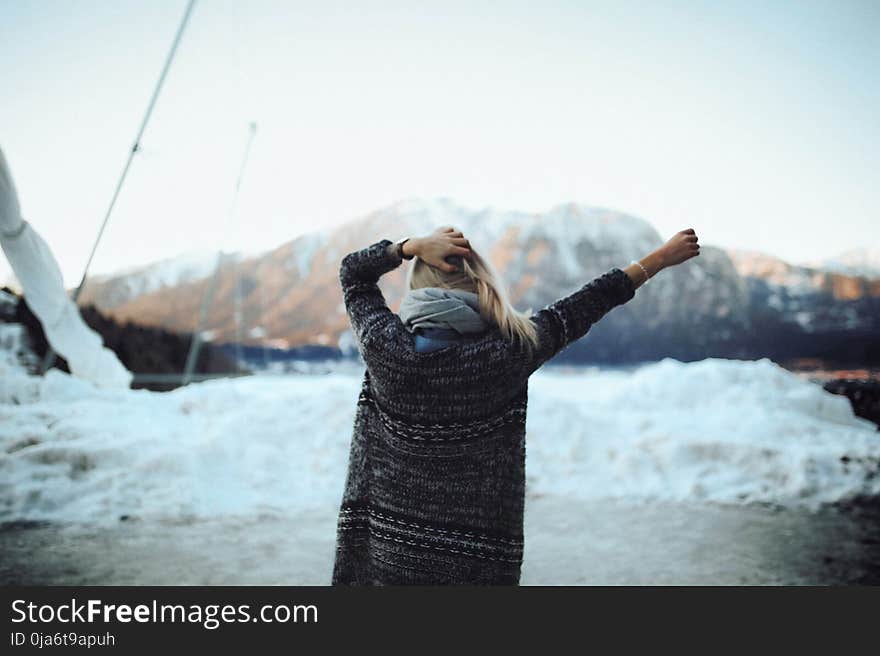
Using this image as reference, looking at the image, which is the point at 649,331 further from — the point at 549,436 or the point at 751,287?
the point at 549,436

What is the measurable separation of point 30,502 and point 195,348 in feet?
8.08

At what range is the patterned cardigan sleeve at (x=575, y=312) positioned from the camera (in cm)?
86

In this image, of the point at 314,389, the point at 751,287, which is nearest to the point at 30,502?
the point at 314,389

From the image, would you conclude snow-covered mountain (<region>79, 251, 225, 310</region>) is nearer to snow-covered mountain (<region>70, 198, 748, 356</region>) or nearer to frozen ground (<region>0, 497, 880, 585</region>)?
snow-covered mountain (<region>70, 198, 748, 356</region>)

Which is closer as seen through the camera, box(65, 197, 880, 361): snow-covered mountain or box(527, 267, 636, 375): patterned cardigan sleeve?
box(527, 267, 636, 375): patterned cardigan sleeve

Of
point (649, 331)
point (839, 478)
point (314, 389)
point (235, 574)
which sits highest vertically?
point (649, 331)

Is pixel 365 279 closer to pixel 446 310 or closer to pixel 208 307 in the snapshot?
pixel 446 310

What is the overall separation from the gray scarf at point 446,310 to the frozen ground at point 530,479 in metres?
1.60

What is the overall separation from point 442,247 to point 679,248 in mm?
415

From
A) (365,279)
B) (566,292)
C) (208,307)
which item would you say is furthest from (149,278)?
(365,279)

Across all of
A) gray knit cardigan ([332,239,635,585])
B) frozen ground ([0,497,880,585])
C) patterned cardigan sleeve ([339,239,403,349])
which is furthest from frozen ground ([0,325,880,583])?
patterned cardigan sleeve ([339,239,403,349])

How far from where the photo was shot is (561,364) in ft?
19.8

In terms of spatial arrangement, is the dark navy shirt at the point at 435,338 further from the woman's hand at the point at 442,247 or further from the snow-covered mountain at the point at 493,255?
the snow-covered mountain at the point at 493,255

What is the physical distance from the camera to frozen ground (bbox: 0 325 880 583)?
227cm
